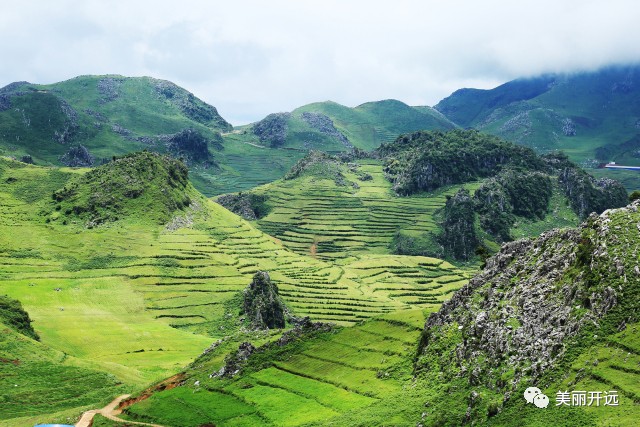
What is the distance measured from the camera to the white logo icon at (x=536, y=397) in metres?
51.9

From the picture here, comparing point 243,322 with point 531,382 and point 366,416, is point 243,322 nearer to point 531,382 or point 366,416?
point 366,416

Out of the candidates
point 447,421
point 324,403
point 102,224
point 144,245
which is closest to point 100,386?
point 324,403

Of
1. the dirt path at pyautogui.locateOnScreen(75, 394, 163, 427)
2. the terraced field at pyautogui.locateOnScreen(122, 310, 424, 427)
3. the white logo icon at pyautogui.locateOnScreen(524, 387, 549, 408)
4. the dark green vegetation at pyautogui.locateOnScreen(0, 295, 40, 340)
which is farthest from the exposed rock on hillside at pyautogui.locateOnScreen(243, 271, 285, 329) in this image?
the white logo icon at pyautogui.locateOnScreen(524, 387, 549, 408)

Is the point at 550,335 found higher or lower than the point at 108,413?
higher

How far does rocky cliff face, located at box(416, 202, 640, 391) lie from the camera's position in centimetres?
5591

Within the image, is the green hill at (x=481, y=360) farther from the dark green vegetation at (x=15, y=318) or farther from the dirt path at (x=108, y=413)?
the dark green vegetation at (x=15, y=318)

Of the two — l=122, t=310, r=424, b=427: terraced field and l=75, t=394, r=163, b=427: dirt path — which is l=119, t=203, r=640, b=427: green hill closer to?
l=122, t=310, r=424, b=427: terraced field

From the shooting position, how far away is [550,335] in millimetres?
57625

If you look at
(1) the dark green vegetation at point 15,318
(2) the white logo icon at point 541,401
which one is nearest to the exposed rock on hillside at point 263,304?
(1) the dark green vegetation at point 15,318

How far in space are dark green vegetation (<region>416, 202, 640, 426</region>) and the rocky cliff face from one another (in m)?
0.11

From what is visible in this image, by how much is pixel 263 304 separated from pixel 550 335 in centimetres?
A: 8896

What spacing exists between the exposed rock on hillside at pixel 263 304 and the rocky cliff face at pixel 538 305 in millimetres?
67558

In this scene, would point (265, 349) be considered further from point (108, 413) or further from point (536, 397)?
point (536, 397)

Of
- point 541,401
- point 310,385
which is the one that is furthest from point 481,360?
point 310,385
